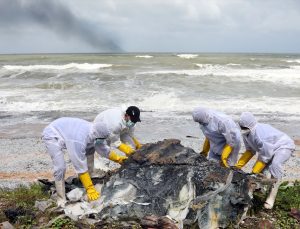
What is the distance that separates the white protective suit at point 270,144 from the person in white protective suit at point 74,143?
2.27 metres

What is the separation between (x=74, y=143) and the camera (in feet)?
21.6

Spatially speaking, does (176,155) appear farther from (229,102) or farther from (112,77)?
(112,77)

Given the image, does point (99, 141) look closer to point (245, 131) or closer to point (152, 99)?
point (245, 131)

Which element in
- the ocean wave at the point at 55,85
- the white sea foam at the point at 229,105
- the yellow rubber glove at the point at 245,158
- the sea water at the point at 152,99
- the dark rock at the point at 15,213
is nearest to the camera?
the dark rock at the point at 15,213

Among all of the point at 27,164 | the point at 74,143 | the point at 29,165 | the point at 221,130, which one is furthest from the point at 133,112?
the point at 27,164

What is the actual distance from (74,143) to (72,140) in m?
0.06

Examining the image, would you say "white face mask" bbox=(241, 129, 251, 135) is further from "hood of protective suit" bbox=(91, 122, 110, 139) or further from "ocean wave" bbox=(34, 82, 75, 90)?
"ocean wave" bbox=(34, 82, 75, 90)

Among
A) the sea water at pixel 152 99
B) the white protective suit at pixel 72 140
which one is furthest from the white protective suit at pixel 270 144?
the sea water at pixel 152 99

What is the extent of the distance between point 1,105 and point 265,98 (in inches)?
571

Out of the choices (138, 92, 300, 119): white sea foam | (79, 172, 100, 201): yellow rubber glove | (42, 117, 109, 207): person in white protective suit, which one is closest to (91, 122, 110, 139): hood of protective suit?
(42, 117, 109, 207): person in white protective suit

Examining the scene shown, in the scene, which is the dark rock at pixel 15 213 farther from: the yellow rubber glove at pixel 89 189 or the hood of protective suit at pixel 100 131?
the hood of protective suit at pixel 100 131

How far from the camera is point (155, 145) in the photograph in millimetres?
7102

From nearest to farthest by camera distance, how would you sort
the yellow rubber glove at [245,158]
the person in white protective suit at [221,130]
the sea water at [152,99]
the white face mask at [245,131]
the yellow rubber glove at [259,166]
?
the white face mask at [245,131], the yellow rubber glove at [259,166], the person in white protective suit at [221,130], the yellow rubber glove at [245,158], the sea water at [152,99]

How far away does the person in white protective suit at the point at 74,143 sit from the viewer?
21.4 feet
